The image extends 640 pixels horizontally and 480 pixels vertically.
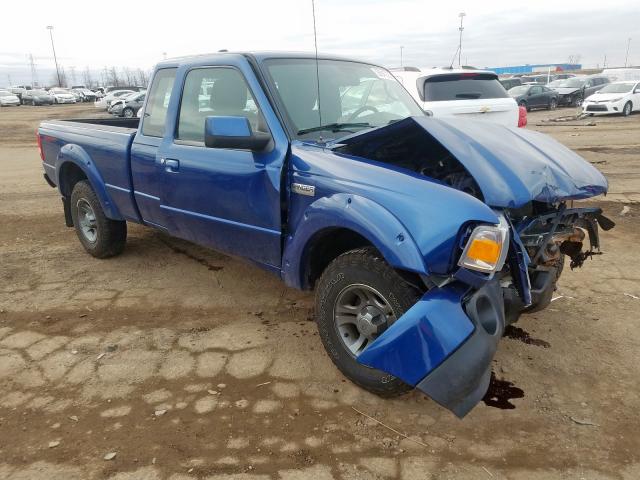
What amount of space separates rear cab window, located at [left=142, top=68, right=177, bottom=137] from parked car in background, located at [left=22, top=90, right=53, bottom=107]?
4820 centimetres

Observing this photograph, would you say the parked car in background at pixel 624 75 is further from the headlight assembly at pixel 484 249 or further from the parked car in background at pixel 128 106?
the headlight assembly at pixel 484 249

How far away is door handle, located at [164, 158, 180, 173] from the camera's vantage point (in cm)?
401

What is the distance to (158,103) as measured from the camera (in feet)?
14.6

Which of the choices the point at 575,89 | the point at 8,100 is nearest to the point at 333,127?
the point at 575,89

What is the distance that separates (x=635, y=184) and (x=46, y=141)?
27.1 feet

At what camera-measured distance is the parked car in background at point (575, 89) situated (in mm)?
27800

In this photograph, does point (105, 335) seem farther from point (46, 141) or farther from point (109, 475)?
point (46, 141)

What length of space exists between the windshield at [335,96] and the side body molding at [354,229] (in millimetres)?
663

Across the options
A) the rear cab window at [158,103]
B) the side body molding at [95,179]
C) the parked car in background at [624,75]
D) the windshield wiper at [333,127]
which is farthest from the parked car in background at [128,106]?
the parked car in background at [624,75]

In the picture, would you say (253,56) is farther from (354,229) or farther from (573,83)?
(573,83)

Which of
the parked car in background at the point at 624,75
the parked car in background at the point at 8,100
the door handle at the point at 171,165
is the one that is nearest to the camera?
the door handle at the point at 171,165

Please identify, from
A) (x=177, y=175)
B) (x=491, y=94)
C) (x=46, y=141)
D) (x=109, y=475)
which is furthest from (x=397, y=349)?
(x=491, y=94)

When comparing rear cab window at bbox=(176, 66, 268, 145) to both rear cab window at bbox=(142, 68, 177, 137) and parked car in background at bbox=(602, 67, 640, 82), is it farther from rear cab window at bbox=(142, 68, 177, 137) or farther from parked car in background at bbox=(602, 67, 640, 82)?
parked car in background at bbox=(602, 67, 640, 82)

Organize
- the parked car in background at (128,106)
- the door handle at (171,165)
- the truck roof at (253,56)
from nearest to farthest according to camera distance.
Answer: the truck roof at (253,56) → the door handle at (171,165) → the parked car in background at (128,106)
